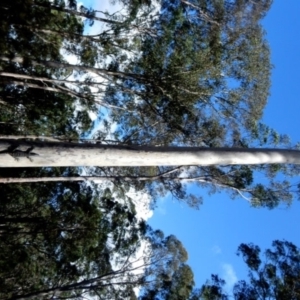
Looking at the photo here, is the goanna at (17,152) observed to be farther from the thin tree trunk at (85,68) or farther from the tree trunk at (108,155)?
the thin tree trunk at (85,68)

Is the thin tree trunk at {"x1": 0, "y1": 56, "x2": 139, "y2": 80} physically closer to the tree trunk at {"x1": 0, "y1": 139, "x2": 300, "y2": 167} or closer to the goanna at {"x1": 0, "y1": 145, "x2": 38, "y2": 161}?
the tree trunk at {"x1": 0, "y1": 139, "x2": 300, "y2": 167}

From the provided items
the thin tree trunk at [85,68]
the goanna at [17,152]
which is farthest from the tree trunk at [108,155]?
the thin tree trunk at [85,68]

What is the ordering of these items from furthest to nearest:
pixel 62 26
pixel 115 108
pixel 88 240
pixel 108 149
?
1. pixel 115 108
2. pixel 88 240
3. pixel 62 26
4. pixel 108 149

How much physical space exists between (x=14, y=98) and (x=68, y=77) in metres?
2.12

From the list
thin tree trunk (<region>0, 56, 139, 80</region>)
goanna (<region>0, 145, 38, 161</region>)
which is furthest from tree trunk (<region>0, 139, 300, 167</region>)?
thin tree trunk (<region>0, 56, 139, 80</region>)

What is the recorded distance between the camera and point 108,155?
850 centimetres

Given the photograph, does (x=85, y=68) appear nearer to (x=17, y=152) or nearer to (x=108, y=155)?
(x=108, y=155)

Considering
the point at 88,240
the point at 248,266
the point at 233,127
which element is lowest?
the point at 248,266

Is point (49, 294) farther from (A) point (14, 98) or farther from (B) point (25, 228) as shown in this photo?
(A) point (14, 98)

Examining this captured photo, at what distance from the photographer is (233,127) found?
18344mm

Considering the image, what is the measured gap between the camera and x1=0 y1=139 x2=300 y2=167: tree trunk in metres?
7.87

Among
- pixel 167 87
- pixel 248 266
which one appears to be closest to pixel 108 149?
pixel 248 266

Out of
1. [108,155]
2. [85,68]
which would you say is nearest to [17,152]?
[108,155]

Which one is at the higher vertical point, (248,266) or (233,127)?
(233,127)
